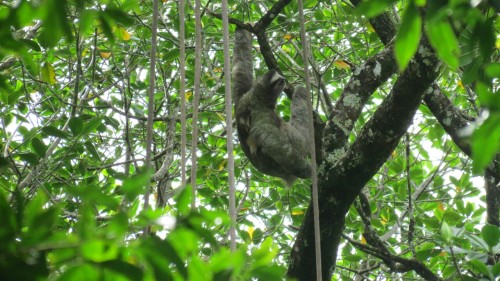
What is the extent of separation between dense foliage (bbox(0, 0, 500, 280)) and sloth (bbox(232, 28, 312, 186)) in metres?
0.22

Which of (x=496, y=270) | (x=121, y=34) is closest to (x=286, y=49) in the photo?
(x=121, y=34)

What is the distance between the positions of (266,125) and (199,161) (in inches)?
28.6

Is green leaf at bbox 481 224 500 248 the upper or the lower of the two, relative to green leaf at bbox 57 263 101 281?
upper

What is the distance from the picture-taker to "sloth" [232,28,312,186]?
5.99 meters

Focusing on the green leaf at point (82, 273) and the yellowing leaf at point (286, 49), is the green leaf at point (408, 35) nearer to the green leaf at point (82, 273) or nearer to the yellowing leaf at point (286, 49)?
the green leaf at point (82, 273)

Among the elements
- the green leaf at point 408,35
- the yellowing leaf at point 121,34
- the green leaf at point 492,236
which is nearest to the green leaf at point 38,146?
the yellowing leaf at point 121,34

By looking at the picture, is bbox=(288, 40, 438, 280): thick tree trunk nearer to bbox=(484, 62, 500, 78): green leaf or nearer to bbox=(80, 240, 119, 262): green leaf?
bbox=(484, 62, 500, 78): green leaf

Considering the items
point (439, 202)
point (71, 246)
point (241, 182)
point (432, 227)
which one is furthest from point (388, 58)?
point (71, 246)

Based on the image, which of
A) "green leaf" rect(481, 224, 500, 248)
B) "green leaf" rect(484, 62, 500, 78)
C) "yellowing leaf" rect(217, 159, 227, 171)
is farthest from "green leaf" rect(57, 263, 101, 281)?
"yellowing leaf" rect(217, 159, 227, 171)

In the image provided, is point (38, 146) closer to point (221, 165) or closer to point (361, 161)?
point (221, 165)

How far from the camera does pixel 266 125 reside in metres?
6.16

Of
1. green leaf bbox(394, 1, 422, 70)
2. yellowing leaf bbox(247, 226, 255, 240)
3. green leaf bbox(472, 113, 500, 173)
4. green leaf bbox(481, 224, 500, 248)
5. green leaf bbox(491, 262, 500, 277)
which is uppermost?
yellowing leaf bbox(247, 226, 255, 240)

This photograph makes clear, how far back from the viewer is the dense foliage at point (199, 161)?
1187 millimetres

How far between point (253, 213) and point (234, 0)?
2.13m
